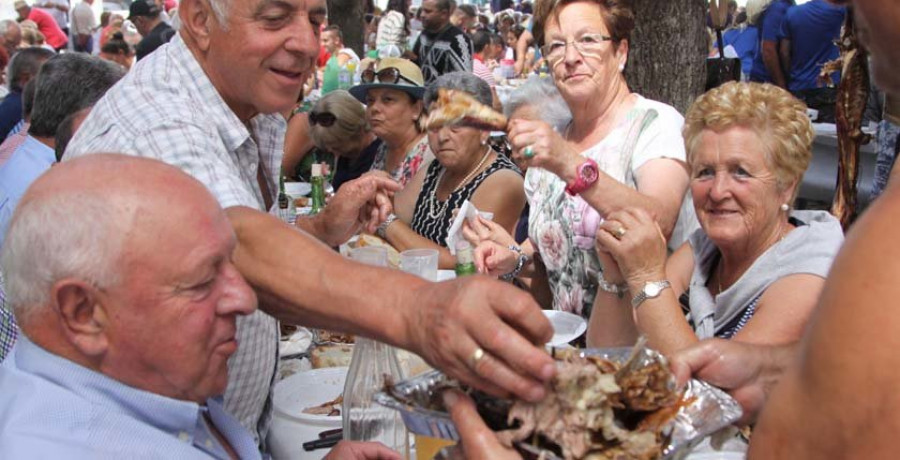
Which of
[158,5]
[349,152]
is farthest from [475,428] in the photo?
[158,5]

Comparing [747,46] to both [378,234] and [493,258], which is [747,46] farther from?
[493,258]

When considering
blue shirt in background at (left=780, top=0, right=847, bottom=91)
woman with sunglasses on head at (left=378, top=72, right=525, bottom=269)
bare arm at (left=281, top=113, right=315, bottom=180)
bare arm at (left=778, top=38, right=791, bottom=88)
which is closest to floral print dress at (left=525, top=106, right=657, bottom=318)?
woman with sunglasses on head at (left=378, top=72, right=525, bottom=269)

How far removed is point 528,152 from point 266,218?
1290 mm

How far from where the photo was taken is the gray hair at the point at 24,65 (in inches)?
267

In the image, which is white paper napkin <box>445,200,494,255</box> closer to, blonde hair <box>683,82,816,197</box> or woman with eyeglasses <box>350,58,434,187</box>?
blonde hair <box>683,82,816,197</box>

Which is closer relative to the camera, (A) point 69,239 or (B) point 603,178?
(A) point 69,239

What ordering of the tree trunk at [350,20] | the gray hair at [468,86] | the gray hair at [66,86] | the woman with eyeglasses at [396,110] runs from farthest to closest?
the tree trunk at [350,20] → the woman with eyeglasses at [396,110] → the gray hair at [468,86] → the gray hair at [66,86]

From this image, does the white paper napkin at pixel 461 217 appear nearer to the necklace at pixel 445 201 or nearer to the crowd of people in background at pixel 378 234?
the crowd of people in background at pixel 378 234

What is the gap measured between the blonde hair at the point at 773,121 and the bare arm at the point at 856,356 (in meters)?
1.64

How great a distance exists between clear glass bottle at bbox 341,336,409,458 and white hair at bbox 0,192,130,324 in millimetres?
895

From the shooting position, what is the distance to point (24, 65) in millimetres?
6793

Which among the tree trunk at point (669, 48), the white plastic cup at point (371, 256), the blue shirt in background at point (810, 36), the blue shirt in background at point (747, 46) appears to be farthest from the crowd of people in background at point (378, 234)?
the blue shirt in background at point (747, 46)

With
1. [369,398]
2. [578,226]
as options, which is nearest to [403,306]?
[369,398]

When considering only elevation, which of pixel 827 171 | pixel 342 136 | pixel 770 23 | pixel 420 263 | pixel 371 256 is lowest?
pixel 827 171
